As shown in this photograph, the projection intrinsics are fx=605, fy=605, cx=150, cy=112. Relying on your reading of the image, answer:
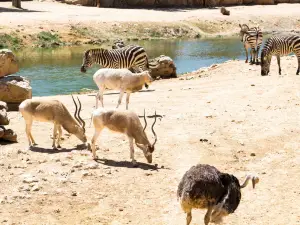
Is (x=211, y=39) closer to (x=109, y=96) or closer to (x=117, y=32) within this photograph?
(x=117, y=32)

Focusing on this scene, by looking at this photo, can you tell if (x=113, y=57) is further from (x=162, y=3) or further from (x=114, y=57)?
(x=162, y=3)

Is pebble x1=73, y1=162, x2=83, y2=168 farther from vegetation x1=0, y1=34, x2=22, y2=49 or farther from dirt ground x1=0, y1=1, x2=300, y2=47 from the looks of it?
dirt ground x1=0, y1=1, x2=300, y2=47

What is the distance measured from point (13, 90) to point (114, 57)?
582 cm

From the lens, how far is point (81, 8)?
183 ft

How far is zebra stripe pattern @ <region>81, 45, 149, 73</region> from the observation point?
21688mm

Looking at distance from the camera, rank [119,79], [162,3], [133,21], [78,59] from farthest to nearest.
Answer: [162,3] → [133,21] → [78,59] → [119,79]

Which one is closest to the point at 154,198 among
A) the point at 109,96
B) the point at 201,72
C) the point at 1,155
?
the point at 1,155

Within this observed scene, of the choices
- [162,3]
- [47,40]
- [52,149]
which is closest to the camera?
[52,149]

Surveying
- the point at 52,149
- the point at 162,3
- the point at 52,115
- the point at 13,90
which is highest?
the point at 162,3

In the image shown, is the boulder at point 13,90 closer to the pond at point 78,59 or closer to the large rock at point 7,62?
the large rock at point 7,62

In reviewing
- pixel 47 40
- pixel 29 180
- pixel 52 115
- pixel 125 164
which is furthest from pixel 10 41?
pixel 29 180

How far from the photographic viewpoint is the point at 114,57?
21766 mm

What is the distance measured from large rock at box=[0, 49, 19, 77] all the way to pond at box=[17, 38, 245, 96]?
7153 mm

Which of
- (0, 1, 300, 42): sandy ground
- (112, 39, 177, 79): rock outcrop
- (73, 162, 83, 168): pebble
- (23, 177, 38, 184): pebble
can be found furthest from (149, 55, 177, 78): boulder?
(23, 177, 38, 184): pebble
